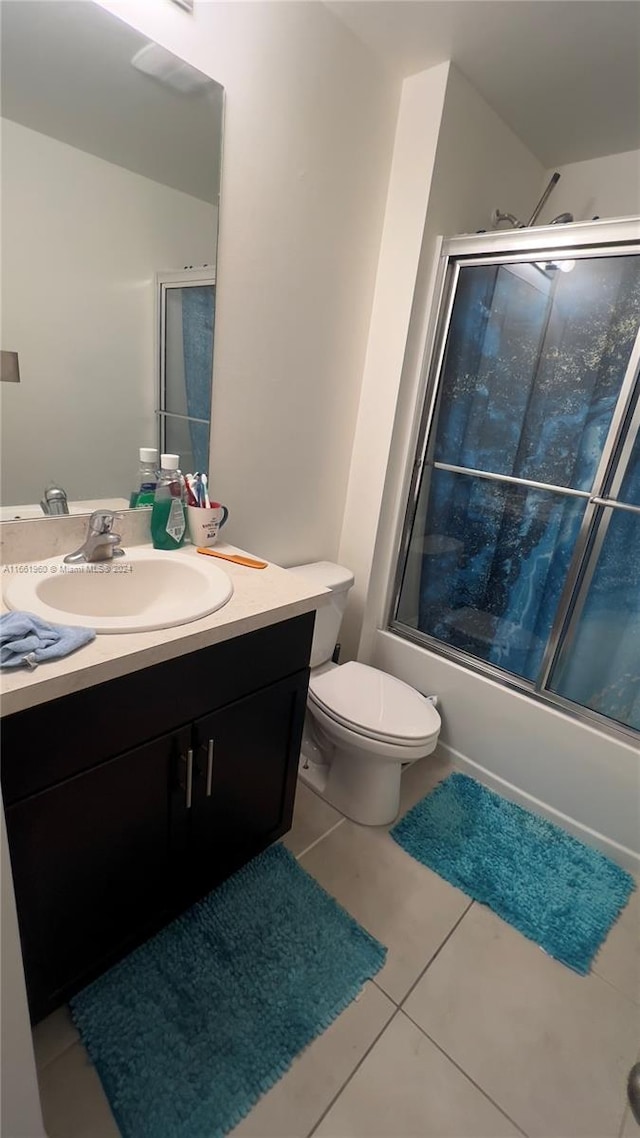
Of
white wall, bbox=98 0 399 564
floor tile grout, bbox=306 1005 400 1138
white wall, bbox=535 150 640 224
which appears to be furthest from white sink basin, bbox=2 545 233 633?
white wall, bbox=535 150 640 224

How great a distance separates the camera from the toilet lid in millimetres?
1459

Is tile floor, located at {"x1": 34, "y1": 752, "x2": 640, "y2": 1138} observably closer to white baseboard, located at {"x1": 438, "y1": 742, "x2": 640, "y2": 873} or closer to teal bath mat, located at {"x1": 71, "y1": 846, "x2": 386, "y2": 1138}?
teal bath mat, located at {"x1": 71, "y1": 846, "x2": 386, "y2": 1138}

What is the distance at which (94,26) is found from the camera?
97 cm

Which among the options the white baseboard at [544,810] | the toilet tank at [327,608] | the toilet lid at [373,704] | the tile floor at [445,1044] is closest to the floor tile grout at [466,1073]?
Result: the tile floor at [445,1044]

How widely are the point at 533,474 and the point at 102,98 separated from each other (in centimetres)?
153

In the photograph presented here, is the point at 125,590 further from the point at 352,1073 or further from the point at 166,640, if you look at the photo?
the point at 352,1073

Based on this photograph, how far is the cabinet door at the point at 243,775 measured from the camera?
3.58 feet

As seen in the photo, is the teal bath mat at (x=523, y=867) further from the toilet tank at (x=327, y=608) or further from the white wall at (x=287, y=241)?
the white wall at (x=287, y=241)

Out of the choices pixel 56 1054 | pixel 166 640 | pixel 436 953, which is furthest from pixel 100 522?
pixel 436 953

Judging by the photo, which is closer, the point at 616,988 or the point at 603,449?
the point at 616,988

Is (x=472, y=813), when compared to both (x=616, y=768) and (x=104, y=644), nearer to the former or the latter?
(x=616, y=768)

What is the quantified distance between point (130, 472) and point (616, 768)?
1667mm

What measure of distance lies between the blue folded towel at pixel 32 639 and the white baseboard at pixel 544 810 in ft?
5.02

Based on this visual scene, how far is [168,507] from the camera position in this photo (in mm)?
1280
